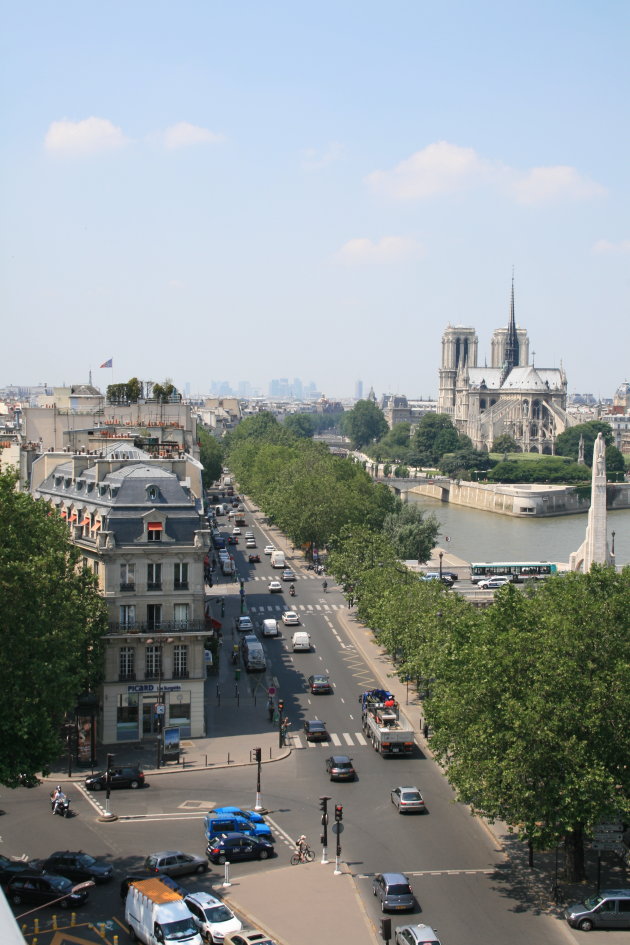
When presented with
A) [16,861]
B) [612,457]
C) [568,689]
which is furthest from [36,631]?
[612,457]

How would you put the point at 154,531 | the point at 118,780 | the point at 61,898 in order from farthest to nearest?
1. the point at 154,531
2. the point at 118,780
3. the point at 61,898

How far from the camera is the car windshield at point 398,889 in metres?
25.0

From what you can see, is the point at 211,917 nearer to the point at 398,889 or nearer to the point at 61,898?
the point at 61,898

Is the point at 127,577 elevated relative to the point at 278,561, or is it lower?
elevated

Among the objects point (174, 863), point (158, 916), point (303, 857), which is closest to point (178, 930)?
point (158, 916)

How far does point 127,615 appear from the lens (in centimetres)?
3859

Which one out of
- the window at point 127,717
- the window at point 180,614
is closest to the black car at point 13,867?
the window at point 127,717

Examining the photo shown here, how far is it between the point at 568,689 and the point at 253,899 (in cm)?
900

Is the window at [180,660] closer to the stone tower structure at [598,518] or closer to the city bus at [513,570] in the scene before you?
the stone tower structure at [598,518]

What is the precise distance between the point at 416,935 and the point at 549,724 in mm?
6286

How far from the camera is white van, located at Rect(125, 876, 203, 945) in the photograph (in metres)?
22.5

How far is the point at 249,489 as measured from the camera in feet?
399

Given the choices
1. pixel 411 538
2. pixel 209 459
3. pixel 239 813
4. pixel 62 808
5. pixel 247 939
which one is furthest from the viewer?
pixel 209 459

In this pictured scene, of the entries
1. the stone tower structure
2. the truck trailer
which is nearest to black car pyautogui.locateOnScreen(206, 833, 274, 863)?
the truck trailer
